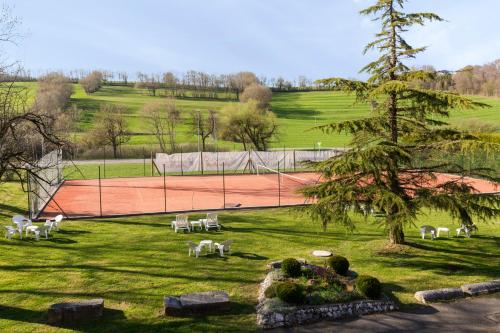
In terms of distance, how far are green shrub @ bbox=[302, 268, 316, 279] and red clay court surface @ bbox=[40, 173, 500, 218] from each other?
9.55m

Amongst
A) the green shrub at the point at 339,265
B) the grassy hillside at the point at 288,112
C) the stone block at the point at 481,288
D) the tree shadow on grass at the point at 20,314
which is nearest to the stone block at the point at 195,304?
the tree shadow on grass at the point at 20,314

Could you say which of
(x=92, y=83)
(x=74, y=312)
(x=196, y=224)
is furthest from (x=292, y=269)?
(x=92, y=83)

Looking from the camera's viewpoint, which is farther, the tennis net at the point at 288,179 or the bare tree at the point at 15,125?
the tennis net at the point at 288,179

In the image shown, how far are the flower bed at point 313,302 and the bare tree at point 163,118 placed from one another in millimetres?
66836

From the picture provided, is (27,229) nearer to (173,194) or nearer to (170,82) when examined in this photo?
(173,194)

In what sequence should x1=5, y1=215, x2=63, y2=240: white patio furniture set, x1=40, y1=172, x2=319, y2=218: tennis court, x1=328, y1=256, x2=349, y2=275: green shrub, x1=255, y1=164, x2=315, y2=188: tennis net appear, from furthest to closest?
x1=255, y1=164, x2=315, y2=188: tennis net → x1=40, y1=172, x2=319, y2=218: tennis court → x1=5, y1=215, x2=63, y2=240: white patio furniture set → x1=328, y1=256, x2=349, y2=275: green shrub

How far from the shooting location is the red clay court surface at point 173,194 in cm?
2819

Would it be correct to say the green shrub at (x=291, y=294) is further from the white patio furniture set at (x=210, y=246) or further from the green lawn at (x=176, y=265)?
the white patio furniture set at (x=210, y=246)

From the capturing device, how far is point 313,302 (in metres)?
11.9

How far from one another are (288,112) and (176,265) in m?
111

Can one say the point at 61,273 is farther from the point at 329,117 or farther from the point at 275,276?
the point at 329,117

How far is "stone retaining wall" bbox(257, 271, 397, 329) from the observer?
11.2 metres

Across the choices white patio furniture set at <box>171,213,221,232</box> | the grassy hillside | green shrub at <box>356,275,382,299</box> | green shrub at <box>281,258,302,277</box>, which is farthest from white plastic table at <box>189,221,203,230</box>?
the grassy hillside

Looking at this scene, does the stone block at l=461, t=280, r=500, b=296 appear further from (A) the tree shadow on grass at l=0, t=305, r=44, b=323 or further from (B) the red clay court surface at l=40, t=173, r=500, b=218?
(A) the tree shadow on grass at l=0, t=305, r=44, b=323
